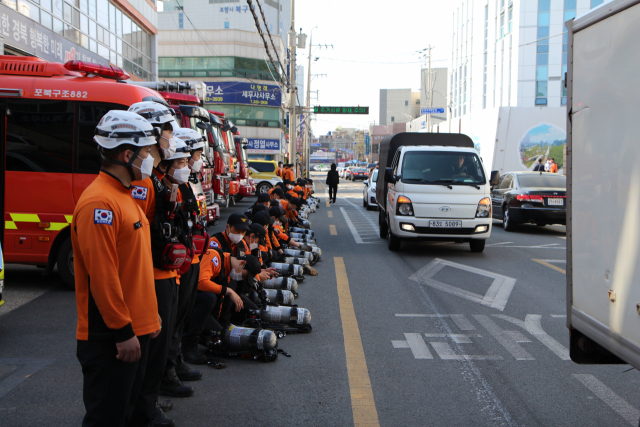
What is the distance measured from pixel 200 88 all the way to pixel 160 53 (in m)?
46.7

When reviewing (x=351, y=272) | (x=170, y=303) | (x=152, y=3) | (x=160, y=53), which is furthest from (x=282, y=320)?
→ (x=160, y=53)

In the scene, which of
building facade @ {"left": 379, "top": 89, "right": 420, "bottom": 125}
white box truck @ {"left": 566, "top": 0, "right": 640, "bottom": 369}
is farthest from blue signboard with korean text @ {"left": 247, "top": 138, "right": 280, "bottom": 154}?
building facade @ {"left": 379, "top": 89, "right": 420, "bottom": 125}

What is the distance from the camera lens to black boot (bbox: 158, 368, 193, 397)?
13.8 feet

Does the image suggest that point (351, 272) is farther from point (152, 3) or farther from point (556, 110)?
point (556, 110)

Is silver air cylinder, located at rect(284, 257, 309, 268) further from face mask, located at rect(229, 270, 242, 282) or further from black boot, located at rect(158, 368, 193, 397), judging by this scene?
black boot, located at rect(158, 368, 193, 397)

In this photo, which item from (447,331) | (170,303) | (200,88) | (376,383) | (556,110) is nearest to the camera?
(170,303)

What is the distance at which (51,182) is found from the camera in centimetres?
748

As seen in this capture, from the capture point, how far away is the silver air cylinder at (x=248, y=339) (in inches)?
198

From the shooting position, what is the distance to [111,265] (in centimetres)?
261

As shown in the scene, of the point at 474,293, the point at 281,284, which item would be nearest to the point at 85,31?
the point at 281,284

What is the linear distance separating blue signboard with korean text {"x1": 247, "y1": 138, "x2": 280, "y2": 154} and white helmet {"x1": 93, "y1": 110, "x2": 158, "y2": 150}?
5399cm

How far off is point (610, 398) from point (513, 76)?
142 feet

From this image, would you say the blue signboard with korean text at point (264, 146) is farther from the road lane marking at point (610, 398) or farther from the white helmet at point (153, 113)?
the white helmet at point (153, 113)

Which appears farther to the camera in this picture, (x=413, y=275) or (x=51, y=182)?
(x=413, y=275)
